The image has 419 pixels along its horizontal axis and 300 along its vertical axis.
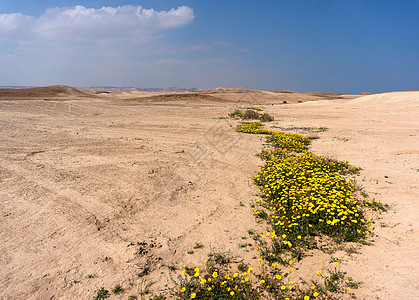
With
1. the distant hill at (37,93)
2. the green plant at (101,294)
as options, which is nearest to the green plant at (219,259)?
the green plant at (101,294)

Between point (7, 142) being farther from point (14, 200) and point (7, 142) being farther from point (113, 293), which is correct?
point (113, 293)

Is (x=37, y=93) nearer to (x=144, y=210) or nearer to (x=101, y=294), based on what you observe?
(x=144, y=210)

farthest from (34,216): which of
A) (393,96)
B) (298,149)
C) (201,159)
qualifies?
(393,96)

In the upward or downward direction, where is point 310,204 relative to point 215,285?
upward

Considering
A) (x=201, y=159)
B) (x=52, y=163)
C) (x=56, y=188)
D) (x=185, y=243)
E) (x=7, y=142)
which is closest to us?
(x=185, y=243)

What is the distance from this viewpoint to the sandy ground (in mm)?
3559

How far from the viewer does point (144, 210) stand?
538 cm

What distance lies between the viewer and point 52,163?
25.4ft

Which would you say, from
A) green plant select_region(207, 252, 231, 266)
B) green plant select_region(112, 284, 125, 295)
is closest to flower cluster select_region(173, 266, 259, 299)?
green plant select_region(207, 252, 231, 266)

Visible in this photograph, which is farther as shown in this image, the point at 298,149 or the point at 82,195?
the point at 298,149

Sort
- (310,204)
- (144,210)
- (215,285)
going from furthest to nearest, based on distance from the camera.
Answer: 1. (144,210)
2. (310,204)
3. (215,285)

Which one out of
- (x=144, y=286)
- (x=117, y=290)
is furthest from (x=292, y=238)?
(x=117, y=290)

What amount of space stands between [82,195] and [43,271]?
237cm

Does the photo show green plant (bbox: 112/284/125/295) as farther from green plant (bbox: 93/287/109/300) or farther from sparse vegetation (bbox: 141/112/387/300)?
sparse vegetation (bbox: 141/112/387/300)
